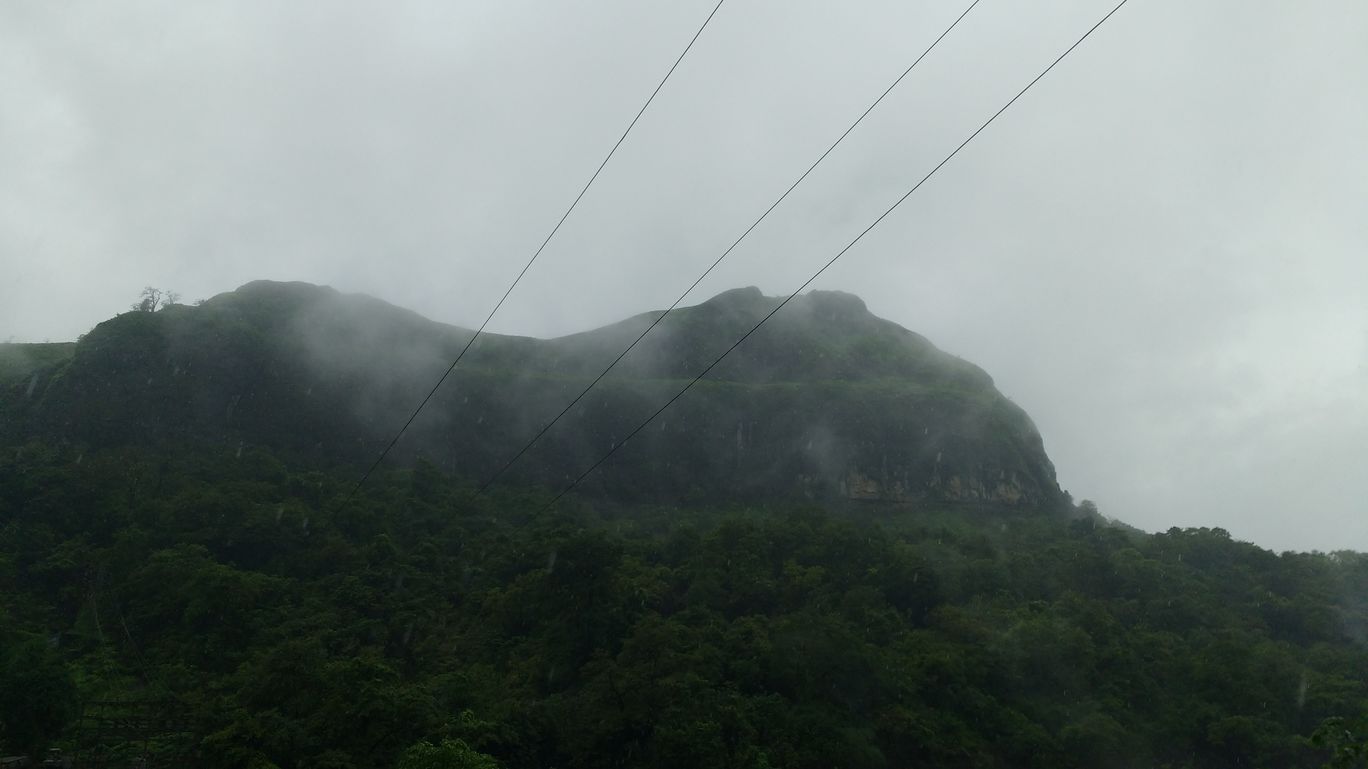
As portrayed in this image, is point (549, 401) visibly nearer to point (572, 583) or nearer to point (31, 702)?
point (572, 583)

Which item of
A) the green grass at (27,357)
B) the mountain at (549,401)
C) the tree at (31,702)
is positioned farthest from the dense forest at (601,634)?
the green grass at (27,357)

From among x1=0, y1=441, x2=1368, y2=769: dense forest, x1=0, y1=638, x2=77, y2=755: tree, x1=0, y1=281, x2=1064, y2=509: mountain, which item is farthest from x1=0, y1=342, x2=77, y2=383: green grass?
x1=0, y1=638, x2=77, y2=755: tree

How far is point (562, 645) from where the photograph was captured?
114ft

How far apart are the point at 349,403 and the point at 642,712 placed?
45182mm

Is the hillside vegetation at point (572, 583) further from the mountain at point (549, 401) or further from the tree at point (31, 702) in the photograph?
the mountain at point (549, 401)

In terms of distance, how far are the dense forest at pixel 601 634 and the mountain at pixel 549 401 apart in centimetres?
729

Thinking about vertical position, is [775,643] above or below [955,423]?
below

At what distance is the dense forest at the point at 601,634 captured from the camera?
25.0 meters

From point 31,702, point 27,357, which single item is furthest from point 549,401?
point 31,702

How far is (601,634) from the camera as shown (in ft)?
115

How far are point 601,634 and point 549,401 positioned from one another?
40257 mm

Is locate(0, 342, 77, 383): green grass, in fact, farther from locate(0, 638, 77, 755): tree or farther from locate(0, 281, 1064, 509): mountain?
locate(0, 638, 77, 755): tree

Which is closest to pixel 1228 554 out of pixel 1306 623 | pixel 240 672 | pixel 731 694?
pixel 1306 623

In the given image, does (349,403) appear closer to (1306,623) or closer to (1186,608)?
(1186,608)
